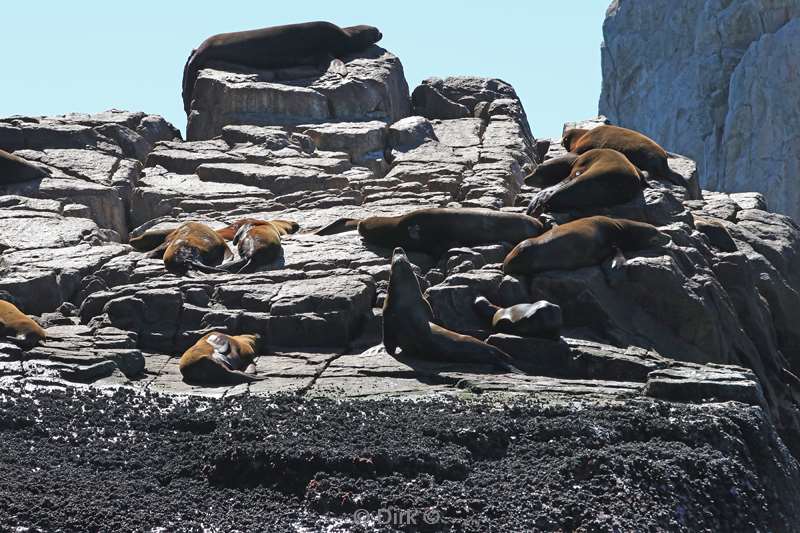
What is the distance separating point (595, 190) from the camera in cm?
1538

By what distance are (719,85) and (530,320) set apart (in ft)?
120

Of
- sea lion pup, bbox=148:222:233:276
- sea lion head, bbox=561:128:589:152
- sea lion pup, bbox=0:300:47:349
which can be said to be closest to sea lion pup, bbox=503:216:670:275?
sea lion pup, bbox=148:222:233:276

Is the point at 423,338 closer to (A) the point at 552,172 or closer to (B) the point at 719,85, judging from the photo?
(A) the point at 552,172

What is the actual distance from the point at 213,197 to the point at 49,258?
368 cm

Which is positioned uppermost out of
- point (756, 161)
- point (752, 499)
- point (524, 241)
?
point (524, 241)

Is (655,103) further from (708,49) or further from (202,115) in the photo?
(202,115)

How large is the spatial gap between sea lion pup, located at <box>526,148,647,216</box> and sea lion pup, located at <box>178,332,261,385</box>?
15.8 feet

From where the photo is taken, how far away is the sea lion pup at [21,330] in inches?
467

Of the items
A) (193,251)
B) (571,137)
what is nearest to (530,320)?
(193,251)

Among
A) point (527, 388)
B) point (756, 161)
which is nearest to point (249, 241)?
point (527, 388)

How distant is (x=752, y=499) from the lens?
9.27 metres

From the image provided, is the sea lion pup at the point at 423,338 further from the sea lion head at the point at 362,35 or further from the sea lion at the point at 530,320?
the sea lion head at the point at 362,35

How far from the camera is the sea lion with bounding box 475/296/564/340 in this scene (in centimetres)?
1197

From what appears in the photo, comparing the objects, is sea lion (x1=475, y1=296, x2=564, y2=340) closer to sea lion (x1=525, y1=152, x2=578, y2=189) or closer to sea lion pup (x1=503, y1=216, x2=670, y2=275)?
sea lion pup (x1=503, y1=216, x2=670, y2=275)
